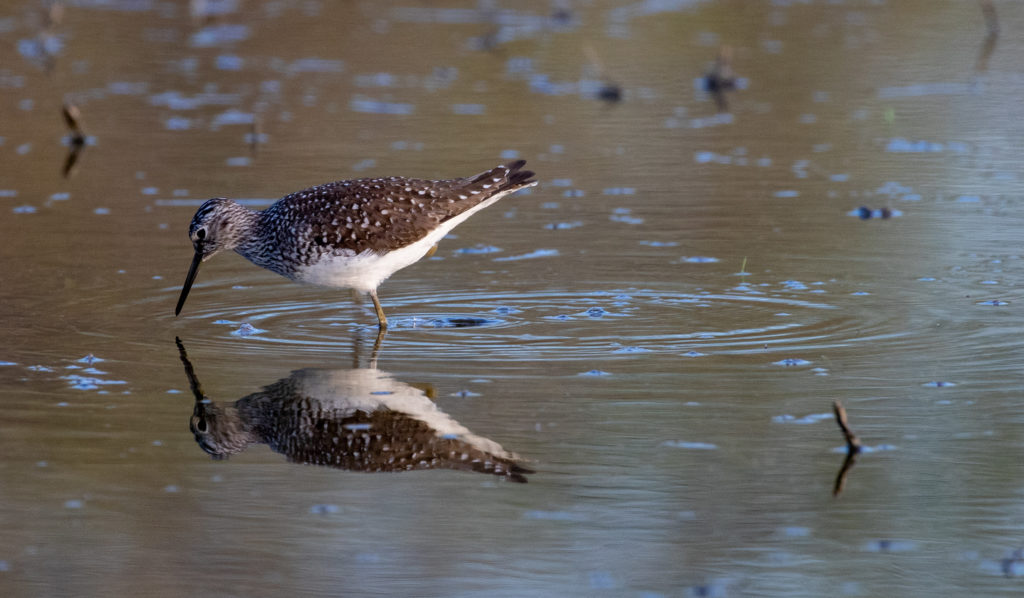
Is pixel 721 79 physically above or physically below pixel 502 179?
below

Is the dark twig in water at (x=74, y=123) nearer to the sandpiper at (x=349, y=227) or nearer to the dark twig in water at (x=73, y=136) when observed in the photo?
the dark twig in water at (x=73, y=136)

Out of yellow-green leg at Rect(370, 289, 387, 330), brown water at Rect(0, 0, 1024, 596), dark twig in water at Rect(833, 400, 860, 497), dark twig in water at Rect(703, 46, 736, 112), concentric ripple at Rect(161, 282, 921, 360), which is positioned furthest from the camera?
dark twig in water at Rect(703, 46, 736, 112)

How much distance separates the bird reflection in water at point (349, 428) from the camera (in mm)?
5957

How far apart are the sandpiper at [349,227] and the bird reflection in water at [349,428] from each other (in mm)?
1202

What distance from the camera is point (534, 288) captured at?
878 cm

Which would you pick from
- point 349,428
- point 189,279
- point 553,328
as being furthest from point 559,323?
point 189,279

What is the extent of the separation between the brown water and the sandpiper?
34 cm

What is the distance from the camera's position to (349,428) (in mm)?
6297

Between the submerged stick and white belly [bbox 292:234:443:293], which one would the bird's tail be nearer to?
white belly [bbox 292:234:443:293]

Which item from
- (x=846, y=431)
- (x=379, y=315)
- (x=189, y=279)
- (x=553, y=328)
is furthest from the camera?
(x=189, y=279)

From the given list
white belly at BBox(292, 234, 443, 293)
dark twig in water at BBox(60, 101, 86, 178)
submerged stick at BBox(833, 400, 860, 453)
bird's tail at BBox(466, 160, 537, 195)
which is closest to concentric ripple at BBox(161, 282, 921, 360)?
white belly at BBox(292, 234, 443, 293)

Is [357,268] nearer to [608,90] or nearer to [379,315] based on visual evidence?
[379,315]

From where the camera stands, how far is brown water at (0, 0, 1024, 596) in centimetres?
512

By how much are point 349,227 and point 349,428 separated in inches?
84.7
